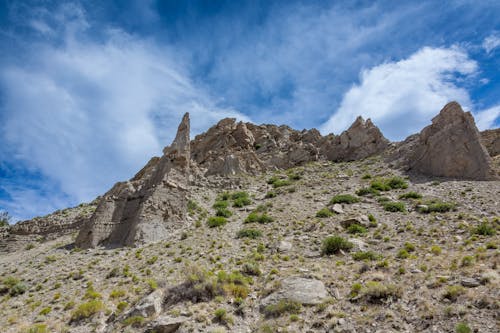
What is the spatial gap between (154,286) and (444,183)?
24272 millimetres

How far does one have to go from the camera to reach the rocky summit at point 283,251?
993 cm

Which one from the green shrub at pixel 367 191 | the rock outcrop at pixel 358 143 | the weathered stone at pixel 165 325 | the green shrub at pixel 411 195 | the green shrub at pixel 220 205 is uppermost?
the rock outcrop at pixel 358 143

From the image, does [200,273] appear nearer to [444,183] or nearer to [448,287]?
[448,287]

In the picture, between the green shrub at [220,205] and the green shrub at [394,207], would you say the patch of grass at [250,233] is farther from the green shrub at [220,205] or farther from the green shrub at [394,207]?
the green shrub at [394,207]

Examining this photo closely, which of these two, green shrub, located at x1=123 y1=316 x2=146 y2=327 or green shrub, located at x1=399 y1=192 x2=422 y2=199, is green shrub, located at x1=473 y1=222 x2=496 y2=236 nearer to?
green shrub, located at x1=399 y1=192 x2=422 y2=199

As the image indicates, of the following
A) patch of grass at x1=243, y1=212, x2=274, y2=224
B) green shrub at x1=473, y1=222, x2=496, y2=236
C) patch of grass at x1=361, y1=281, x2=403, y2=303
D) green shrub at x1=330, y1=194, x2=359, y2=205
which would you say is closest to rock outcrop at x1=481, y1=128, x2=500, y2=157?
green shrub at x1=330, y1=194, x2=359, y2=205

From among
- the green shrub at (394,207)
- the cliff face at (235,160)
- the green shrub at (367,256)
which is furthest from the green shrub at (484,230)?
the cliff face at (235,160)

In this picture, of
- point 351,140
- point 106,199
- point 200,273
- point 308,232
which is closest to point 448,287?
point 200,273

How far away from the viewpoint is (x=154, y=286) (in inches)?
526

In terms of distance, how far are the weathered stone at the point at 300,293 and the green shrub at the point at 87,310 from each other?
20.9 feet

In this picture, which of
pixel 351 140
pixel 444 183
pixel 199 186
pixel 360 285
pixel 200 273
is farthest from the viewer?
pixel 351 140

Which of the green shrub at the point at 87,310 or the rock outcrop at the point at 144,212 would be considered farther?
the rock outcrop at the point at 144,212

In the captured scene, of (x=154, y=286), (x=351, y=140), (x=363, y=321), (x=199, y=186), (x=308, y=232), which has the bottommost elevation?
(x=363, y=321)

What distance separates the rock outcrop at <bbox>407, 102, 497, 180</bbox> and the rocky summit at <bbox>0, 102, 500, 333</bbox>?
0.12 meters
